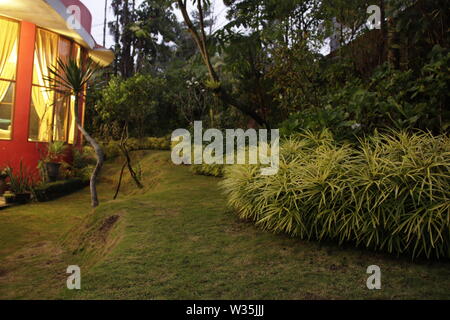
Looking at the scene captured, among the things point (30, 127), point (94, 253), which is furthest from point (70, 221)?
point (30, 127)

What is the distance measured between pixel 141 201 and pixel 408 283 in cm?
292

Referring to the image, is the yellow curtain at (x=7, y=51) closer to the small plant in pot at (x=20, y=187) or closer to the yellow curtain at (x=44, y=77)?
the yellow curtain at (x=44, y=77)

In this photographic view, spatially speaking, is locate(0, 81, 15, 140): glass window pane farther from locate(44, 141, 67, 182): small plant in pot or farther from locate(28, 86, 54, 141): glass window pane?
locate(44, 141, 67, 182): small plant in pot

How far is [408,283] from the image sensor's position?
2.32 metres

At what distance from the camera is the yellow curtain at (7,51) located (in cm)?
757

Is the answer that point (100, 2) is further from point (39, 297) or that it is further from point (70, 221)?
point (39, 297)

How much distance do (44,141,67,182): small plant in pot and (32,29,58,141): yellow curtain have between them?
44 cm

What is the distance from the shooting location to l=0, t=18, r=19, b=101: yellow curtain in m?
7.57

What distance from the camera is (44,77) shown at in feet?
26.6

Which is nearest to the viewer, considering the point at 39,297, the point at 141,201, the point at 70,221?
the point at 39,297

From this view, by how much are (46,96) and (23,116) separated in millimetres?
895

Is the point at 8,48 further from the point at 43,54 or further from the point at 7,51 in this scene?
the point at 43,54

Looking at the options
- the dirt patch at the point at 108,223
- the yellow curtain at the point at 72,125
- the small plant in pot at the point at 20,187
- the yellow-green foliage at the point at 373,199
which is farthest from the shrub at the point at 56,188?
the yellow-green foliage at the point at 373,199
